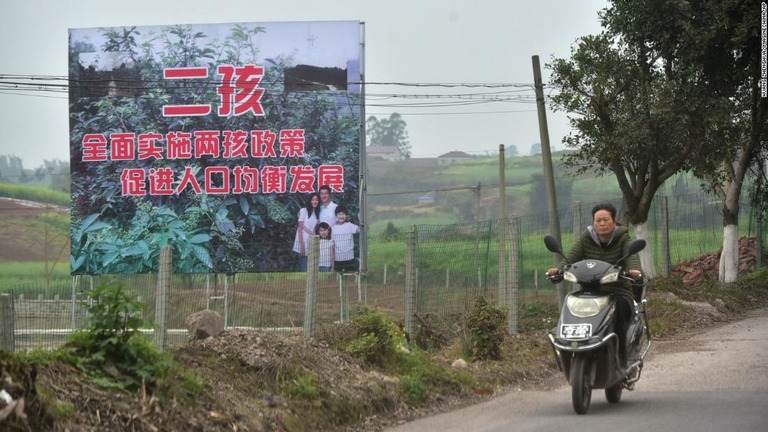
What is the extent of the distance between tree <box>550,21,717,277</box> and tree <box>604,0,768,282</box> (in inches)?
6.0

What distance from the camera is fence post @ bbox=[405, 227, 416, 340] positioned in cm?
1377

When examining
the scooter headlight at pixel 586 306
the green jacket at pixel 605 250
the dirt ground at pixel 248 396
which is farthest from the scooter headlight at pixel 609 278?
the dirt ground at pixel 248 396

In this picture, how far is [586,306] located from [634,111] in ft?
50.9

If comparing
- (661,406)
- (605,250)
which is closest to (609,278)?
(605,250)

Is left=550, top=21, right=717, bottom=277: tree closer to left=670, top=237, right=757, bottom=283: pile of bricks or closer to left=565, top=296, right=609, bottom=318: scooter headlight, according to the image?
left=670, top=237, right=757, bottom=283: pile of bricks

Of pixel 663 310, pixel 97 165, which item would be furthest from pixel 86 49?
pixel 663 310

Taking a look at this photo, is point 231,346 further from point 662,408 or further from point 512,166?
point 512,166

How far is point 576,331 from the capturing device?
9812 millimetres

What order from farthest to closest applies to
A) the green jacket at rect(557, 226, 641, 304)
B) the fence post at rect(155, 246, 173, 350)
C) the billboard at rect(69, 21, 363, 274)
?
the billboard at rect(69, 21, 363, 274) < the green jacket at rect(557, 226, 641, 304) < the fence post at rect(155, 246, 173, 350)

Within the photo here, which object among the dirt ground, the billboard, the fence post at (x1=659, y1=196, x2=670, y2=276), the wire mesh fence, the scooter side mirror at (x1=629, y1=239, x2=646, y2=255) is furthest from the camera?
the billboard

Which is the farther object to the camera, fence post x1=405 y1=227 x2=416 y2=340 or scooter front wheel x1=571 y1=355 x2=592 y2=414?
fence post x1=405 y1=227 x2=416 y2=340

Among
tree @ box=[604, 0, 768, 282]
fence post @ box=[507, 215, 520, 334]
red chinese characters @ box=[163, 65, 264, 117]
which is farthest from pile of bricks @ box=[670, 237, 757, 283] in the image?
fence post @ box=[507, 215, 520, 334]

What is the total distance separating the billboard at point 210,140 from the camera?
2852 centimetres

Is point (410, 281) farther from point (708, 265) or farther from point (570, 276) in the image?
point (708, 265)
